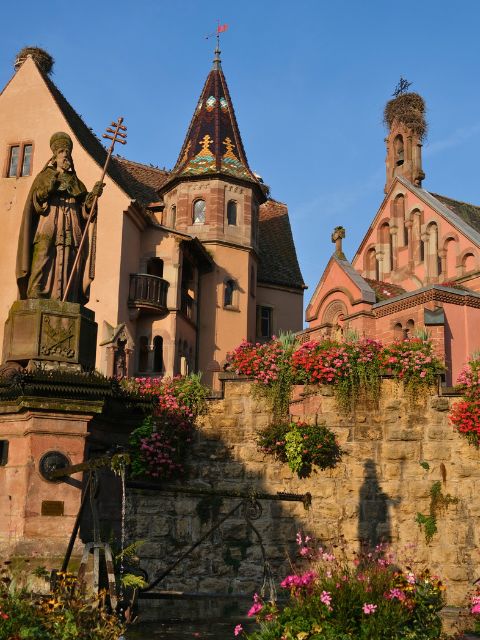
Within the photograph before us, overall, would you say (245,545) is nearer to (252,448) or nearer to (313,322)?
(252,448)

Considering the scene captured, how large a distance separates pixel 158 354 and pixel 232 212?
27.0ft

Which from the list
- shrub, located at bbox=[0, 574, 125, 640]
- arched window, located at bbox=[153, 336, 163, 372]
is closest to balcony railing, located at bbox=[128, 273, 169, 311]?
arched window, located at bbox=[153, 336, 163, 372]

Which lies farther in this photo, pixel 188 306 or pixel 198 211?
pixel 198 211

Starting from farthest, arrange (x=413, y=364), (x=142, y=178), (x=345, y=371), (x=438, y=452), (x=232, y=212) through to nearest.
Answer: (x=142, y=178) < (x=232, y=212) < (x=345, y=371) < (x=413, y=364) < (x=438, y=452)

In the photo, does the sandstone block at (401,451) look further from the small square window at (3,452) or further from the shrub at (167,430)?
the small square window at (3,452)

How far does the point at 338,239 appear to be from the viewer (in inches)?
1390

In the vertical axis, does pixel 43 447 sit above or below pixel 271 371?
below

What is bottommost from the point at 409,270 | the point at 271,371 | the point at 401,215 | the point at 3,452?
the point at 3,452

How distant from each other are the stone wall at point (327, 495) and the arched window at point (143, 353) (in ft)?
51.0

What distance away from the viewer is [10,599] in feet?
24.6

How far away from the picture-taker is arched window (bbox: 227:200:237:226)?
38650 millimetres

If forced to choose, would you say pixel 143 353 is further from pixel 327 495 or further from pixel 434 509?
pixel 434 509

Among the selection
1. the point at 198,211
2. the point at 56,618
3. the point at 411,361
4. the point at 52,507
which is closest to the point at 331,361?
the point at 411,361

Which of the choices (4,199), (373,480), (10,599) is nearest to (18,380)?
(10,599)
